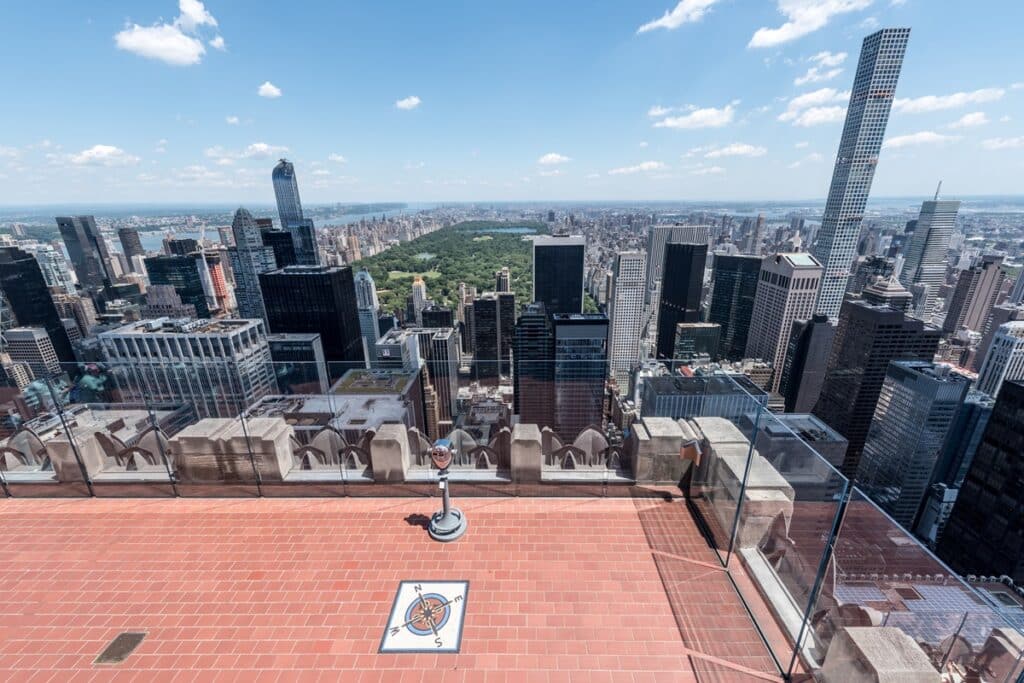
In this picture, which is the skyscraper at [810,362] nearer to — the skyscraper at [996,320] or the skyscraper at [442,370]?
the skyscraper at [996,320]

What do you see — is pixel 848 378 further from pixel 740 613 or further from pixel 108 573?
pixel 108 573

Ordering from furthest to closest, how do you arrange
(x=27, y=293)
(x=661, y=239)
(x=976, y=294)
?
(x=661, y=239), (x=976, y=294), (x=27, y=293)

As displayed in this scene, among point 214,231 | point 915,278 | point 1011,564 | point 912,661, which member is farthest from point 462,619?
point 214,231

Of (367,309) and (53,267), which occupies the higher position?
(53,267)

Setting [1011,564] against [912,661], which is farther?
[1011,564]

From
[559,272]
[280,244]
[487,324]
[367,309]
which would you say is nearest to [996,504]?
[487,324]

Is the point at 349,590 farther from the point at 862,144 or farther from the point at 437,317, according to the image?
the point at 862,144
